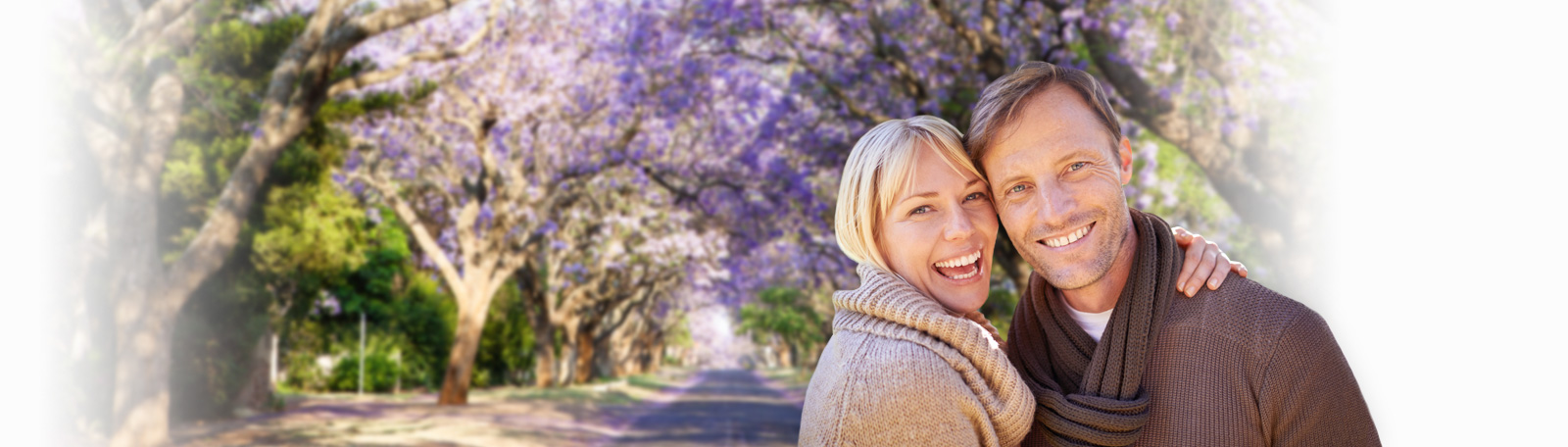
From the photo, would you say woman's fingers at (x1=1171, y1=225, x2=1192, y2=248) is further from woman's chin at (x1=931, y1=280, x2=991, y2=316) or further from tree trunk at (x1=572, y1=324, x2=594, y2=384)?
tree trunk at (x1=572, y1=324, x2=594, y2=384)

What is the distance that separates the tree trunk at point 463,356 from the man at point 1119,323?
58.9 feet

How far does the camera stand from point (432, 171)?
21734 millimetres

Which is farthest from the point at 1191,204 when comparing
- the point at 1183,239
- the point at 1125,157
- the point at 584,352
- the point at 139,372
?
the point at 584,352

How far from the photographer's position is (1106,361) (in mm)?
2391

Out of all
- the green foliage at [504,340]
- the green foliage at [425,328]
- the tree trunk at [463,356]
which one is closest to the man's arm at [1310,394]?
the tree trunk at [463,356]

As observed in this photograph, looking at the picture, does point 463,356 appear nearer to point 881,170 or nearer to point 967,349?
point 881,170

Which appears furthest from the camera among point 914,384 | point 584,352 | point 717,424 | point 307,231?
point 584,352

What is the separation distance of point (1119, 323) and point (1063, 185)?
0.33m

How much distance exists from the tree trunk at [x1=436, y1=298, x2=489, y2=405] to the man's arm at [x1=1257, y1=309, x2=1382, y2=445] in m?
18.4

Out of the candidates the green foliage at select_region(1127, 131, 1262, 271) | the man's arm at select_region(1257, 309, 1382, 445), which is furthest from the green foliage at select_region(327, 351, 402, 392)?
the man's arm at select_region(1257, 309, 1382, 445)

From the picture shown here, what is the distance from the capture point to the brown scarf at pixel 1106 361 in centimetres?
229

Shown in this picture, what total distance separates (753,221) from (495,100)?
505cm

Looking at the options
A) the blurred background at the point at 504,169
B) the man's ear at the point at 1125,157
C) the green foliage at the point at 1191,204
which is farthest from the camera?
the green foliage at the point at 1191,204

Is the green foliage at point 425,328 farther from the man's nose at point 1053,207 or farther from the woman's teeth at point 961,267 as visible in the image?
the man's nose at point 1053,207
